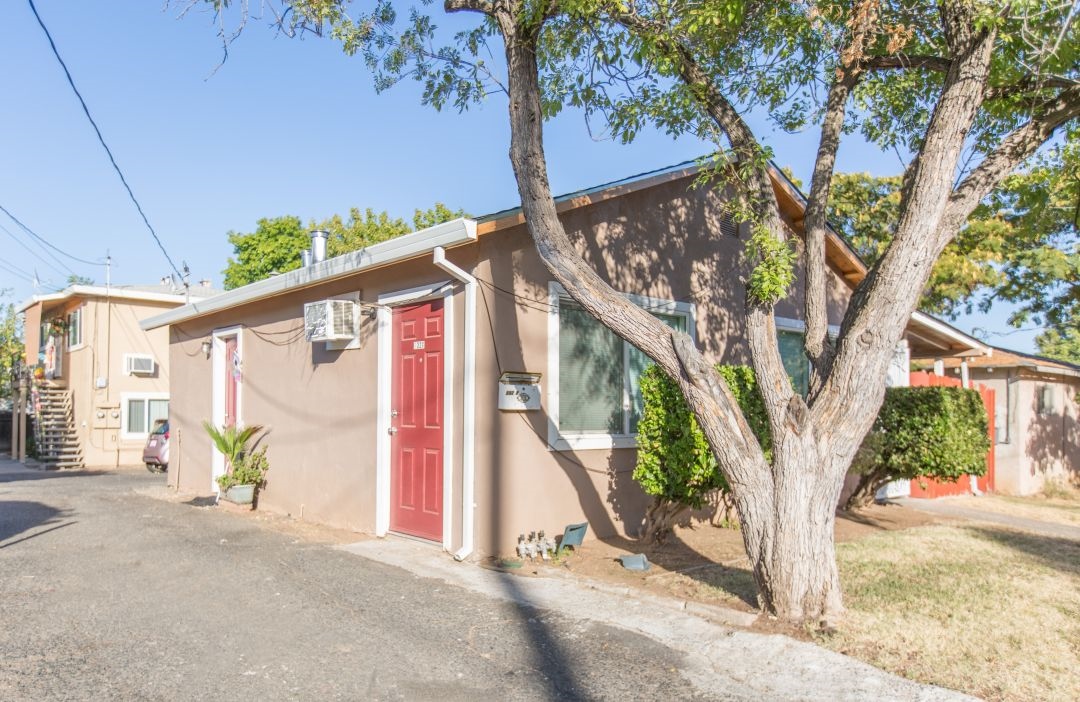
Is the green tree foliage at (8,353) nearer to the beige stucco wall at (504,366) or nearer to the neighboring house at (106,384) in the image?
the neighboring house at (106,384)

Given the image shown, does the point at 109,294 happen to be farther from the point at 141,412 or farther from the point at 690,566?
the point at 690,566

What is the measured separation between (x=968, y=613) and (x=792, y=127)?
Result: 483 cm

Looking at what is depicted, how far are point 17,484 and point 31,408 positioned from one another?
10119mm

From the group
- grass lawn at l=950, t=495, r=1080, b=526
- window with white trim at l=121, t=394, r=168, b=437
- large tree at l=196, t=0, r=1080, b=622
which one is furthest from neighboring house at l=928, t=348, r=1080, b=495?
window with white trim at l=121, t=394, r=168, b=437

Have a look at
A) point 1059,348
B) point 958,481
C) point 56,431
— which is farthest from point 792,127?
point 1059,348

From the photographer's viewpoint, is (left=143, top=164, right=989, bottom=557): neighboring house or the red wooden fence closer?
(left=143, top=164, right=989, bottom=557): neighboring house

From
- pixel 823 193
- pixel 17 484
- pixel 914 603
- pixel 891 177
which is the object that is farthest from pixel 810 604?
pixel 891 177

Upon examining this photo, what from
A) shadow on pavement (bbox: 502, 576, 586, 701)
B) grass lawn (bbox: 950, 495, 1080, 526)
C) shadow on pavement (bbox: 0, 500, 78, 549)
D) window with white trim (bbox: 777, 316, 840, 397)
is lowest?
grass lawn (bbox: 950, 495, 1080, 526)

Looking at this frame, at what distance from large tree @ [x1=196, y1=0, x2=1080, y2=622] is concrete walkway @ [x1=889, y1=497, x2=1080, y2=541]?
17.0 ft

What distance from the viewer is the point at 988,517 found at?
36.8 feet

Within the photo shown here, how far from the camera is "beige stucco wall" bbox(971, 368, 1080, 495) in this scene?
1459 cm

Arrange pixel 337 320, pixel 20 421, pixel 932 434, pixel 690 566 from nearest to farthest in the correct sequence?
1. pixel 690 566
2. pixel 337 320
3. pixel 932 434
4. pixel 20 421

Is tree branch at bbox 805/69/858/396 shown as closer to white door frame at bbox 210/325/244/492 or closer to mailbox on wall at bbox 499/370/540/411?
mailbox on wall at bbox 499/370/540/411

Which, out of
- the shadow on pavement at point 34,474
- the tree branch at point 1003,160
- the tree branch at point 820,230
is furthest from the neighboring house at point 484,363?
the shadow on pavement at point 34,474
